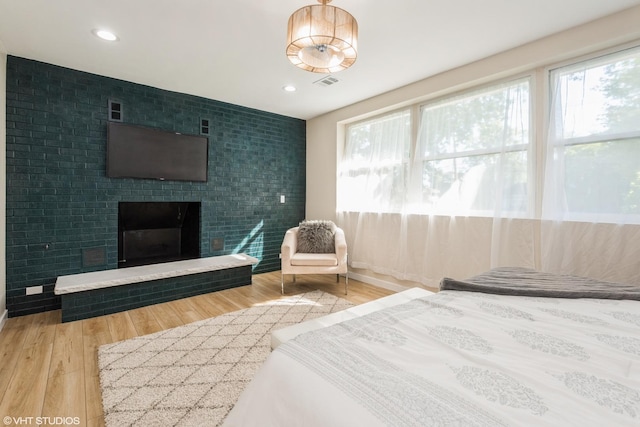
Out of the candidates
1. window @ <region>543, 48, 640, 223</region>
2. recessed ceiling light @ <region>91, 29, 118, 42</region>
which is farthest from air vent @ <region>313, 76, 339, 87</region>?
window @ <region>543, 48, 640, 223</region>

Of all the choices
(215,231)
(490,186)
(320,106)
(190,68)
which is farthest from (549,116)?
(215,231)

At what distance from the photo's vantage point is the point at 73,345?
230 cm

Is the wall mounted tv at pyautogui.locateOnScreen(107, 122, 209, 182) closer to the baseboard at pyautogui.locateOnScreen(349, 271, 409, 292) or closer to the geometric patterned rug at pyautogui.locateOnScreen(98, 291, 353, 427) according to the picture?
the geometric patterned rug at pyautogui.locateOnScreen(98, 291, 353, 427)

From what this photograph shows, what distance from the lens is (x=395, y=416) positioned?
2.16 feet

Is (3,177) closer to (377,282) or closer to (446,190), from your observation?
(377,282)

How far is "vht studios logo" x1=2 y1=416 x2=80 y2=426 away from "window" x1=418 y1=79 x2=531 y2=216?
333 centimetres

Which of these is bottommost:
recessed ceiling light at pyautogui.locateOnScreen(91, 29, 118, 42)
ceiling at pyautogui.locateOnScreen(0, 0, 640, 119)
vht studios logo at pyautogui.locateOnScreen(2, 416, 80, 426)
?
vht studios logo at pyautogui.locateOnScreen(2, 416, 80, 426)

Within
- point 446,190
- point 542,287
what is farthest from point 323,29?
point 446,190

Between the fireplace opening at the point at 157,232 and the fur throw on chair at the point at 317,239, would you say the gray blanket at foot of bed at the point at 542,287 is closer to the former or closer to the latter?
the fur throw on chair at the point at 317,239

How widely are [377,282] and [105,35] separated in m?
3.82

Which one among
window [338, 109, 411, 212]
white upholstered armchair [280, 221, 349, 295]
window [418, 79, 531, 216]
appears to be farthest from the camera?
window [338, 109, 411, 212]

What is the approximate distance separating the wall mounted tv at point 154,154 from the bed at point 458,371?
3.33 meters

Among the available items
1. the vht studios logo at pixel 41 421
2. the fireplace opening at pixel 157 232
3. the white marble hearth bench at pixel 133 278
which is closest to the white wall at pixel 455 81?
the white marble hearth bench at pixel 133 278

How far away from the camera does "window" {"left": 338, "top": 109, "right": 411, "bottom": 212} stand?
12.2ft
